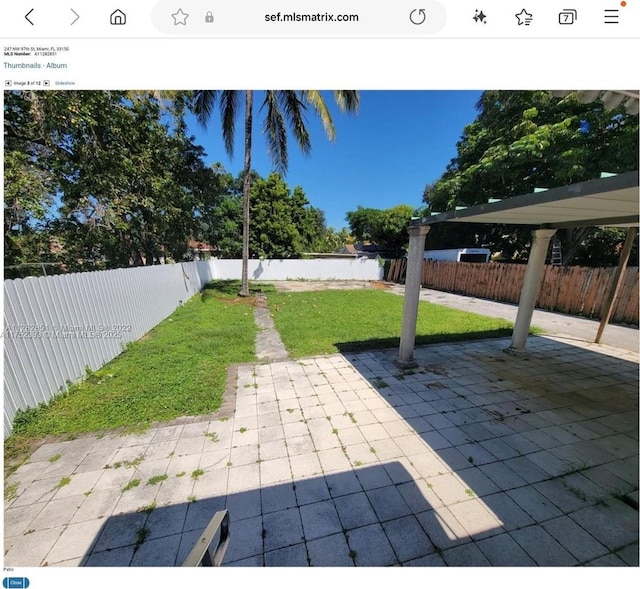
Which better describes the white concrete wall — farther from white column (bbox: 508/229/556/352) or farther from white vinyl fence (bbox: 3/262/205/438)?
white column (bbox: 508/229/556/352)

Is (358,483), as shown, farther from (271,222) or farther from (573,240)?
(271,222)

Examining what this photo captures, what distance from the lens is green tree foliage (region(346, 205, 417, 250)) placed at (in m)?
20.4

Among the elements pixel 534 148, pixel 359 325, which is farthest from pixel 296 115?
pixel 534 148

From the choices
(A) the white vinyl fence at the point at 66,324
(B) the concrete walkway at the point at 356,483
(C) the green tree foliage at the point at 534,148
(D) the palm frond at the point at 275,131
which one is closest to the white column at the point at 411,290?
(B) the concrete walkway at the point at 356,483

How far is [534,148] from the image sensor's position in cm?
941

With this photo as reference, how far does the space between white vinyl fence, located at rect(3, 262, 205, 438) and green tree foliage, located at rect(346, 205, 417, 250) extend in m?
17.1

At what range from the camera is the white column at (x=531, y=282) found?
4.23m

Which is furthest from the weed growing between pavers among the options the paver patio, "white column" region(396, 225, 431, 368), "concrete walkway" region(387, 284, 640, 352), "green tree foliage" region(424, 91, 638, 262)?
"green tree foliage" region(424, 91, 638, 262)

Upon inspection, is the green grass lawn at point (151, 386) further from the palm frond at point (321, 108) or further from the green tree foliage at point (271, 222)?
the green tree foliage at point (271, 222)
